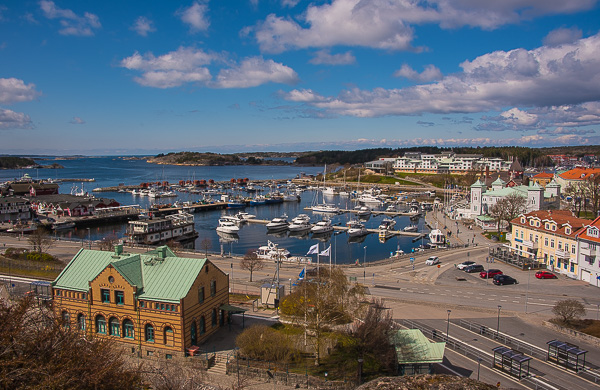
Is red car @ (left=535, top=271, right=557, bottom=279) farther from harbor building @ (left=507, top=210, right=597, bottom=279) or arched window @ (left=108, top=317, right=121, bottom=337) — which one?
arched window @ (left=108, top=317, right=121, bottom=337)

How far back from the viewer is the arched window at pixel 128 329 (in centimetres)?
2369

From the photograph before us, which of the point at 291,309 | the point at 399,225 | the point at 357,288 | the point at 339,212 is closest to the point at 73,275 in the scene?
the point at 291,309

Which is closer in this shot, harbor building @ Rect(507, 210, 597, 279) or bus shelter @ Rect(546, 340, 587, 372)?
bus shelter @ Rect(546, 340, 587, 372)

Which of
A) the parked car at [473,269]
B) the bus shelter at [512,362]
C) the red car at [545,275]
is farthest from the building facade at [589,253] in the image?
the bus shelter at [512,362]

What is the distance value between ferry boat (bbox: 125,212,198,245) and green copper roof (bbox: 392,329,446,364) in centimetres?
4773

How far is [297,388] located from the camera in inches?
819

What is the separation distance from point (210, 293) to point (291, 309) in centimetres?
492

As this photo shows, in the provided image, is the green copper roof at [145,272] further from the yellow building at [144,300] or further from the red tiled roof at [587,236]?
the red tiled roof at [587,236]

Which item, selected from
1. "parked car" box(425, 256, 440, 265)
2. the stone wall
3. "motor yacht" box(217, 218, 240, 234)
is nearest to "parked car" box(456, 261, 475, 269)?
"parked car" box(425, 256, 440, 265)

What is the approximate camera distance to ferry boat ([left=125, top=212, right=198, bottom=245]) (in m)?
63.7

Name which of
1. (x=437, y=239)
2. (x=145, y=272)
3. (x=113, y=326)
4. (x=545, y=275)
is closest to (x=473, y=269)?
(x=545, y=275)

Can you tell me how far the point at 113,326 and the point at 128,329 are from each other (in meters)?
0.98

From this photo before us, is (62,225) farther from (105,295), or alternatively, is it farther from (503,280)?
(503,280)

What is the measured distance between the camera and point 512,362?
72.5 feet
